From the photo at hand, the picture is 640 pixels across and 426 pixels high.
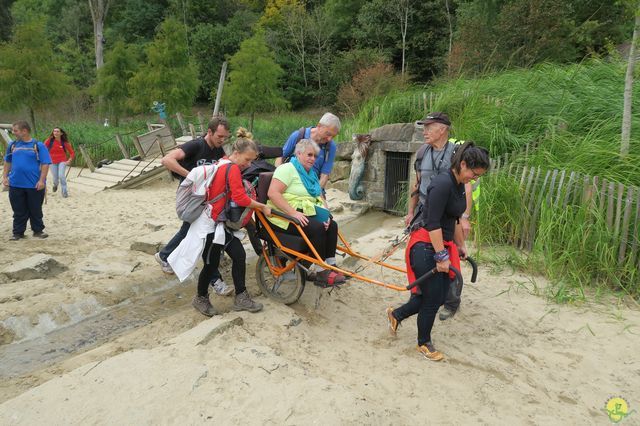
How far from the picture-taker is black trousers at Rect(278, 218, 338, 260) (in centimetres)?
405

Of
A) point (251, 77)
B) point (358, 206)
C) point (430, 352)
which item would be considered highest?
point (251, 77)

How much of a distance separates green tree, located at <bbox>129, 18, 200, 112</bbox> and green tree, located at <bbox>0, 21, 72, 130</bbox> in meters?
2.87

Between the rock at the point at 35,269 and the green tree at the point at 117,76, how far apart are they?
53.7ft

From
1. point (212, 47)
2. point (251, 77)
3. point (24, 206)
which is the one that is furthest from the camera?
point (212, 47)

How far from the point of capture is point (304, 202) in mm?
4102

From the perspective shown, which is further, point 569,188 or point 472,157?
→ point 569,188

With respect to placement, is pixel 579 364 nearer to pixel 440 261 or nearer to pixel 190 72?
pixel 440 261

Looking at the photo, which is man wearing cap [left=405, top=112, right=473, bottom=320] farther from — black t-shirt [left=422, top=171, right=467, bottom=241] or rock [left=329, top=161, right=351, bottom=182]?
rock [left=329, top=161, right=351, bottom=182]

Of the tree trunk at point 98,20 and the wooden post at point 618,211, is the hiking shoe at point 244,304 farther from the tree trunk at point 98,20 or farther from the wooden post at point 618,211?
the tree trunk at point 98,20

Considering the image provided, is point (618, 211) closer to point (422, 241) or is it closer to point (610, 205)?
point (610, 205)

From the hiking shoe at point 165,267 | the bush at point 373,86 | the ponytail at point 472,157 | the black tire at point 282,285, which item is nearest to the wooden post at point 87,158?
the bush at point 373,86

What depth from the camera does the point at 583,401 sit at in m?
3.33

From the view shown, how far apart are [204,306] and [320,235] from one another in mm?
1204

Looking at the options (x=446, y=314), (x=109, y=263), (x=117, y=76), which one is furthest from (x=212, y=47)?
(x=446, y=314)
